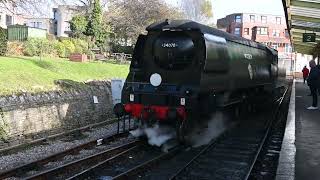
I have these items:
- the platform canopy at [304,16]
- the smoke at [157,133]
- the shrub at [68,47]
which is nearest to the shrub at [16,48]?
the shrub at [68,47]

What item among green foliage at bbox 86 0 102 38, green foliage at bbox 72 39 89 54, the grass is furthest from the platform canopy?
green foliage at bbox 86 0 102 38

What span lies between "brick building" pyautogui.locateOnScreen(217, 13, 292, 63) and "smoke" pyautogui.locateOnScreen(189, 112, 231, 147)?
8556 cm

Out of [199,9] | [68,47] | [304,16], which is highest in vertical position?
[199,9]

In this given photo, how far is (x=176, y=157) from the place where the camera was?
36.0ft

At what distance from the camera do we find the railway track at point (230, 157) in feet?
30.5

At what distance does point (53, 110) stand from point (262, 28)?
9105 centimetres

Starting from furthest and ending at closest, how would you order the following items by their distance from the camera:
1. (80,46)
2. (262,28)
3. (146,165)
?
(262,28)
(80,46)
(146,165)

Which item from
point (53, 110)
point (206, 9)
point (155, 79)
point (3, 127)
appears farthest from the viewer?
point (206, 9)

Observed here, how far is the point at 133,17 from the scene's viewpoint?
47.8 metres

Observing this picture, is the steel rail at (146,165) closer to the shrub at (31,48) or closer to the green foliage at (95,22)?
the shrub at (31,48)

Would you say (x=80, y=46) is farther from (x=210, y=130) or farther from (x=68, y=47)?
(x=210, y=130)

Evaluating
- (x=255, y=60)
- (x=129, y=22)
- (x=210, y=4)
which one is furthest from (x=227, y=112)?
(x=210, y=4)

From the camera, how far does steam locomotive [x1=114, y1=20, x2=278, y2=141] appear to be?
11.6 meters

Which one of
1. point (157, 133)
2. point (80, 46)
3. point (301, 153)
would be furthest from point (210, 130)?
point (80, 46)
